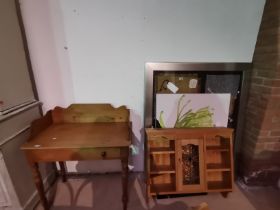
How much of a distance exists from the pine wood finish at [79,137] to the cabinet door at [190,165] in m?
0.49

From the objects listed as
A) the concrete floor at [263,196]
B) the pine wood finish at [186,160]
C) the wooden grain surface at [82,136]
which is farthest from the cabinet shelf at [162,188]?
the concrete floor at [263,196]

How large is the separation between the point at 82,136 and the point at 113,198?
73cm

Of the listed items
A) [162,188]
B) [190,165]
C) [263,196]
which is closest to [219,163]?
[190,165]

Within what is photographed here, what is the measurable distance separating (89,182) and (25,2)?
176 cm

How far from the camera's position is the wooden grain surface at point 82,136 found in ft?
4.40

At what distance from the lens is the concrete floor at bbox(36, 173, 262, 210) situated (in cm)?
167

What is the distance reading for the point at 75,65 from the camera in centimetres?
167

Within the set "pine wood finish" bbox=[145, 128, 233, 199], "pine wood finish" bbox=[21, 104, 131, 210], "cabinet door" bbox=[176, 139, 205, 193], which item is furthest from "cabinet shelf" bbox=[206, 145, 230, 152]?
"pine wood finish" bbox=[21, 104, 131, 210]

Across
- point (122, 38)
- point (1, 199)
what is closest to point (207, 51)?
point (122, 38)

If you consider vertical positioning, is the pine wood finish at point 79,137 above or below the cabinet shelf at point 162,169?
above

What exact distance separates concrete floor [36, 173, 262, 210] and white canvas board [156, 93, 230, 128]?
0.70 meters

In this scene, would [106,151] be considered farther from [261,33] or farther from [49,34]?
[261,33]

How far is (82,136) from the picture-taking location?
149cm

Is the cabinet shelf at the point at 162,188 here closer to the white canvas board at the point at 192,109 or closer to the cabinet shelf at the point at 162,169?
the cabinet shelf at the point at 162,169
